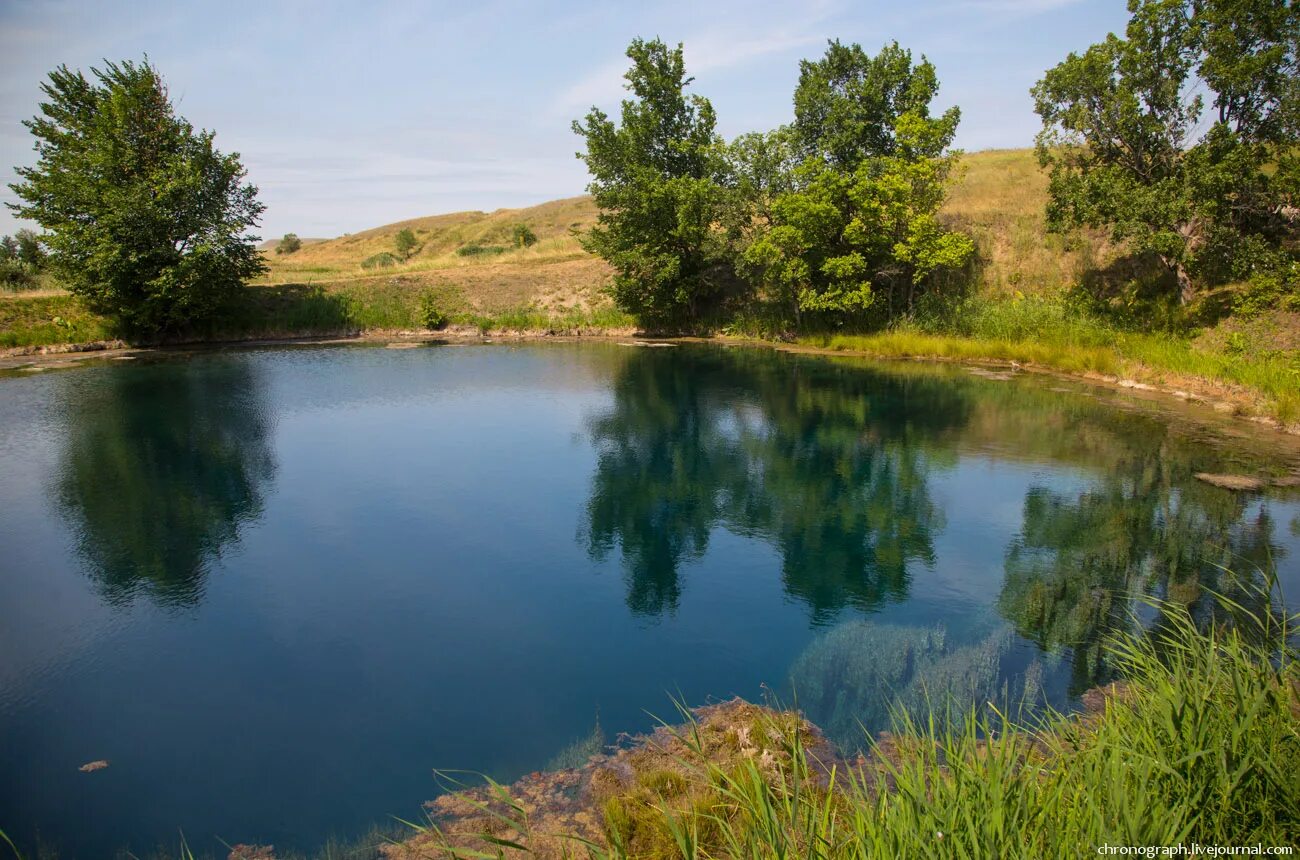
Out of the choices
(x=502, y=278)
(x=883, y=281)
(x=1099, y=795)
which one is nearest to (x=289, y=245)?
(x=502, y=278)

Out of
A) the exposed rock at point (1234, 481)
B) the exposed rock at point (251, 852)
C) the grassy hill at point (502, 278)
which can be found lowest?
the exposed rock at point (251, 852)

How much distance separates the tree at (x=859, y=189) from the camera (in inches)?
1128

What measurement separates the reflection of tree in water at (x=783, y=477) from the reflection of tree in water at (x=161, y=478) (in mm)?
6485

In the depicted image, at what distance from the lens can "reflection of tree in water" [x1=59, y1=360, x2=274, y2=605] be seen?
1152cm

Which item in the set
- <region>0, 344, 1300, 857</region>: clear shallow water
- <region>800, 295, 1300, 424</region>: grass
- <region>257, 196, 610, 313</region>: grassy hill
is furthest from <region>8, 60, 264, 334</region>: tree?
<region>800, 295, 1300, 424</region>: grass

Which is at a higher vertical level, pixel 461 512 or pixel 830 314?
pixel 830 314

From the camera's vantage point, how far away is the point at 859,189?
28500mm

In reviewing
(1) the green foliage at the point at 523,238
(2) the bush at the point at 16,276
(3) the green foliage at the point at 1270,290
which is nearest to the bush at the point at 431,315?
(1) the green foliage at the point at 523,238

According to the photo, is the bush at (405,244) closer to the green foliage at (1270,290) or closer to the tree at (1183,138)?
the tree at (1183,138)

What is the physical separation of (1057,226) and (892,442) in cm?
1166

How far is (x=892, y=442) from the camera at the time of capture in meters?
18.2

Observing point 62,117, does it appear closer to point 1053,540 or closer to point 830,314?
point 830,314

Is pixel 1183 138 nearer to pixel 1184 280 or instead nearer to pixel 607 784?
pixel 1184 280

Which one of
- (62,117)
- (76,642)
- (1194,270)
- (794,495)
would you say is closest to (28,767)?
(76,642)
